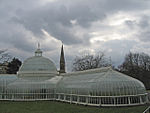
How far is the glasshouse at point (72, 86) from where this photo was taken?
23.8 meters

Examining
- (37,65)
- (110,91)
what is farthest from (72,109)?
(37,65)

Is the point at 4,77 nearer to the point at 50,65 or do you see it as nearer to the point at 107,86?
the point at 50,65

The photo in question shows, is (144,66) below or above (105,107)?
above

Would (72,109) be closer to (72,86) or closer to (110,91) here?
(110,91)

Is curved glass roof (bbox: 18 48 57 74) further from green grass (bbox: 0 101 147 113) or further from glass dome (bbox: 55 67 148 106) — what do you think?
green grass (bbox: 0 101 147 113)

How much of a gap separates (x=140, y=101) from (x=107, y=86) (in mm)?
4959

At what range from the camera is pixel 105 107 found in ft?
74.9

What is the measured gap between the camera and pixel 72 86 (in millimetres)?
30234

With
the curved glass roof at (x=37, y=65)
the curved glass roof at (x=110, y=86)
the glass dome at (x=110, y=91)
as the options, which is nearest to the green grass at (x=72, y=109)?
the glass dome at (x=110, y=91)

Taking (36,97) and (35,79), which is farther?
(35,79)

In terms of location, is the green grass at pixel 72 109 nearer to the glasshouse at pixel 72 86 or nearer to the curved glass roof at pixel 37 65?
the glasshouse at pixel 72 86

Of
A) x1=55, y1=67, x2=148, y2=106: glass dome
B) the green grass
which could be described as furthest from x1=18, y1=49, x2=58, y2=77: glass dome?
the green grass

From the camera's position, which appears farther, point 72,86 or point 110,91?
point 72,86

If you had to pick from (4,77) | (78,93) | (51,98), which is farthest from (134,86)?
(4,77)
